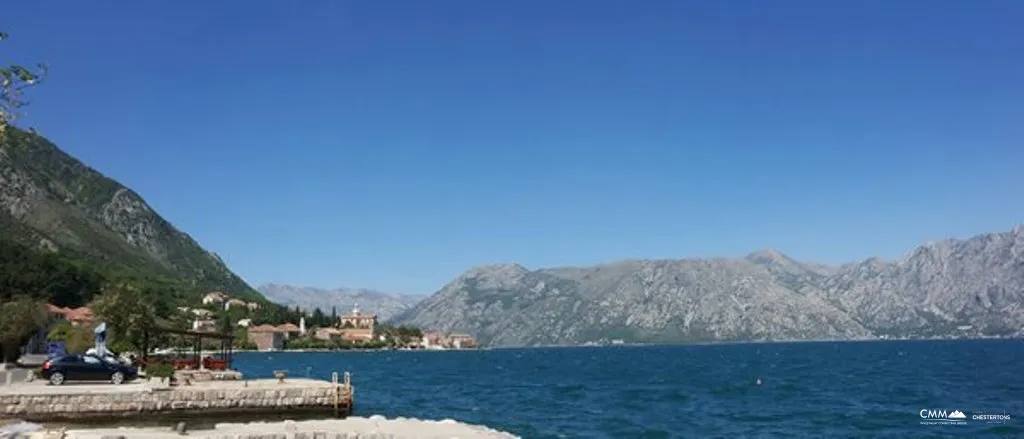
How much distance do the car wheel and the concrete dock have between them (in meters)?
0.62

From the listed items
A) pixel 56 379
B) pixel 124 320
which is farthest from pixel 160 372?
pixel 124 320

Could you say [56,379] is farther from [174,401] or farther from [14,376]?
[174,401]

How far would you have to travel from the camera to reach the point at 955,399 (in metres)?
63.5

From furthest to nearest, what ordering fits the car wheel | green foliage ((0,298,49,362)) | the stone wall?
green foliage ((0,298,49,362))
the car wheel
the stone wall

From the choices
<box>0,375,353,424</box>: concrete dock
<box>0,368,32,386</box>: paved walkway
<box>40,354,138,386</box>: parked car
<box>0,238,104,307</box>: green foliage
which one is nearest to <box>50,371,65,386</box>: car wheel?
<box>40,354,138,386</box>: parked car

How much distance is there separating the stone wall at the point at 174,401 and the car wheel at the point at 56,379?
4689 millimetres

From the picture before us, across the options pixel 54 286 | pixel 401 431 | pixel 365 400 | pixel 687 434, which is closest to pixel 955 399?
pixel 687 434

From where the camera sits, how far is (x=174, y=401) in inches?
1706

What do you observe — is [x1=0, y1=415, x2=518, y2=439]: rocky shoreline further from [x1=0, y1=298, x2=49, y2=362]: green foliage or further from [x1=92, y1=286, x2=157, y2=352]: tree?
[x1=92, y1=286, x2=157, y2=352]: tree

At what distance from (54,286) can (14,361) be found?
112330mm

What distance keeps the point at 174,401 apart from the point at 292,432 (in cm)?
2240

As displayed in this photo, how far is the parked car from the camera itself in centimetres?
4700

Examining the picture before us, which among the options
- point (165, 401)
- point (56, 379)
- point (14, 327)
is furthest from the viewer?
point (14, 327)

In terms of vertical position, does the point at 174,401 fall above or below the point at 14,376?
below
